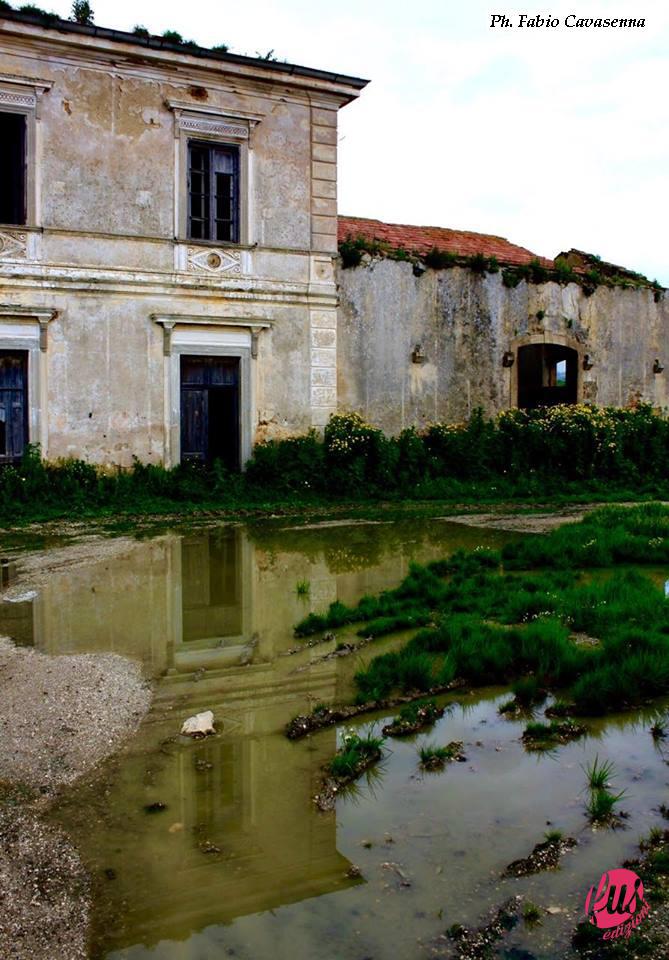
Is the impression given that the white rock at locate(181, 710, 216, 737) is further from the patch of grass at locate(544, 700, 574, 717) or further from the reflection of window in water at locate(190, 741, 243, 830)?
the patch of grass at locate(544, 700, 574, 717)

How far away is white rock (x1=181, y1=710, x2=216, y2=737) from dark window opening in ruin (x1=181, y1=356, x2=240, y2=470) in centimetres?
1079

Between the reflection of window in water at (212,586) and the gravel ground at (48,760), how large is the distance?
3.60 ft

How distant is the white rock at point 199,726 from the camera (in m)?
5.03

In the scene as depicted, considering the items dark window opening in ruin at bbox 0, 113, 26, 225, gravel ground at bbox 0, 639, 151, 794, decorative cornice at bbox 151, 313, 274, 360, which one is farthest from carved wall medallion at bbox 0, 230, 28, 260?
gravel ground at bbox 0, 639, 151, 794

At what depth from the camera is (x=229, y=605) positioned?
819 cm

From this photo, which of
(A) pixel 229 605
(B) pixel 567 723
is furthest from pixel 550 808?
(A) pixel 229 605

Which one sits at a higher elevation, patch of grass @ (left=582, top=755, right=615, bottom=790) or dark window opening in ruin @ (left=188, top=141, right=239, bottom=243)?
dark window opening in ruin @ (left=188, top=141, right=239, bottom=243)

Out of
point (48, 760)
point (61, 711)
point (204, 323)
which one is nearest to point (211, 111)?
point (204, 323)

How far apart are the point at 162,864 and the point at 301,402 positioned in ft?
42.8

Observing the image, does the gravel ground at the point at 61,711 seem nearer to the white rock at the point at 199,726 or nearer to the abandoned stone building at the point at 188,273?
the white rock at the point at 199,726

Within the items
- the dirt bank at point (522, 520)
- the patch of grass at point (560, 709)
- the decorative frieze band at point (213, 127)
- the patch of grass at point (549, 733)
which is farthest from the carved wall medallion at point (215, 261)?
the patch of grass at point (549, 733)

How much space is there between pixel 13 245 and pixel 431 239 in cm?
909

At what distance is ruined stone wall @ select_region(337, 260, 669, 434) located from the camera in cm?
1744

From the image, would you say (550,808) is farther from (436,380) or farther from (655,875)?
(436,380)
